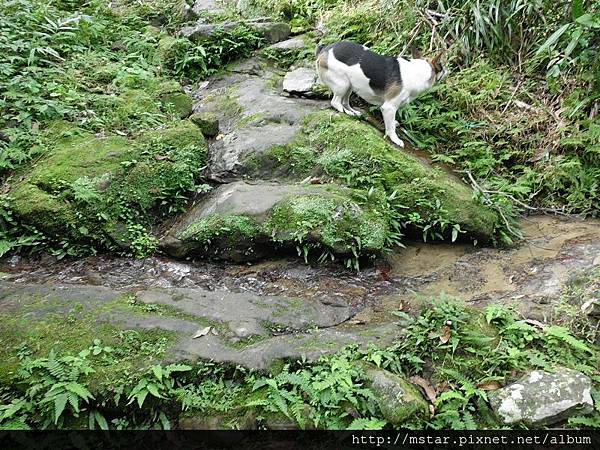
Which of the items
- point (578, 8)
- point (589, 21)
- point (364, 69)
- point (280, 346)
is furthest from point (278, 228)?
point (578, 8)

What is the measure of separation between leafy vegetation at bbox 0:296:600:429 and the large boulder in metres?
1.49

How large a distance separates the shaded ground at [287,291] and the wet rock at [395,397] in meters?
0.39

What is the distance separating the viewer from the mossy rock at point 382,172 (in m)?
5.31

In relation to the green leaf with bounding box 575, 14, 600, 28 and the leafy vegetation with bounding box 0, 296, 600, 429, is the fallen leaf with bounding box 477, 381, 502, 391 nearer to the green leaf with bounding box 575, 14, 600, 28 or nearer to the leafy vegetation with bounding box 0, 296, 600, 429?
the leafy vegetation with bounding box 0, 296, 600, 429

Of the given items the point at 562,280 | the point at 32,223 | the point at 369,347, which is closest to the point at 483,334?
the point at 369,347

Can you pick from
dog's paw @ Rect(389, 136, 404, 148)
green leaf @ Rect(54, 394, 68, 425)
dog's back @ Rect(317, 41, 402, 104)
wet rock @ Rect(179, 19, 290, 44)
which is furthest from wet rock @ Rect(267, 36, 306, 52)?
green leaf @ Rect(54, 394, 68, 425)

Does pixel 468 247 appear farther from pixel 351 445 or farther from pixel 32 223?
pixel 32 223

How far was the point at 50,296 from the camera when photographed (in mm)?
3926

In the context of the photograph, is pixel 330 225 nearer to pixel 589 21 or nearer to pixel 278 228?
pixel 278 228

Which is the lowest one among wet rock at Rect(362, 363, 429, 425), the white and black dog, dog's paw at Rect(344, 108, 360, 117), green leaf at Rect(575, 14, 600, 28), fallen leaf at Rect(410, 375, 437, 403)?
fallen leaf at Rect(410, 375, 437, 403)

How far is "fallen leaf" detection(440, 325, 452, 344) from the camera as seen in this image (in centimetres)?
350

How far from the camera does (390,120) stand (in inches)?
249

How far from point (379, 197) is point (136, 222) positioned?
8.30 ft

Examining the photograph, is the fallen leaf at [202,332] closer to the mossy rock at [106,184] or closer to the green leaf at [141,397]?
the green leaf at [141,397]
